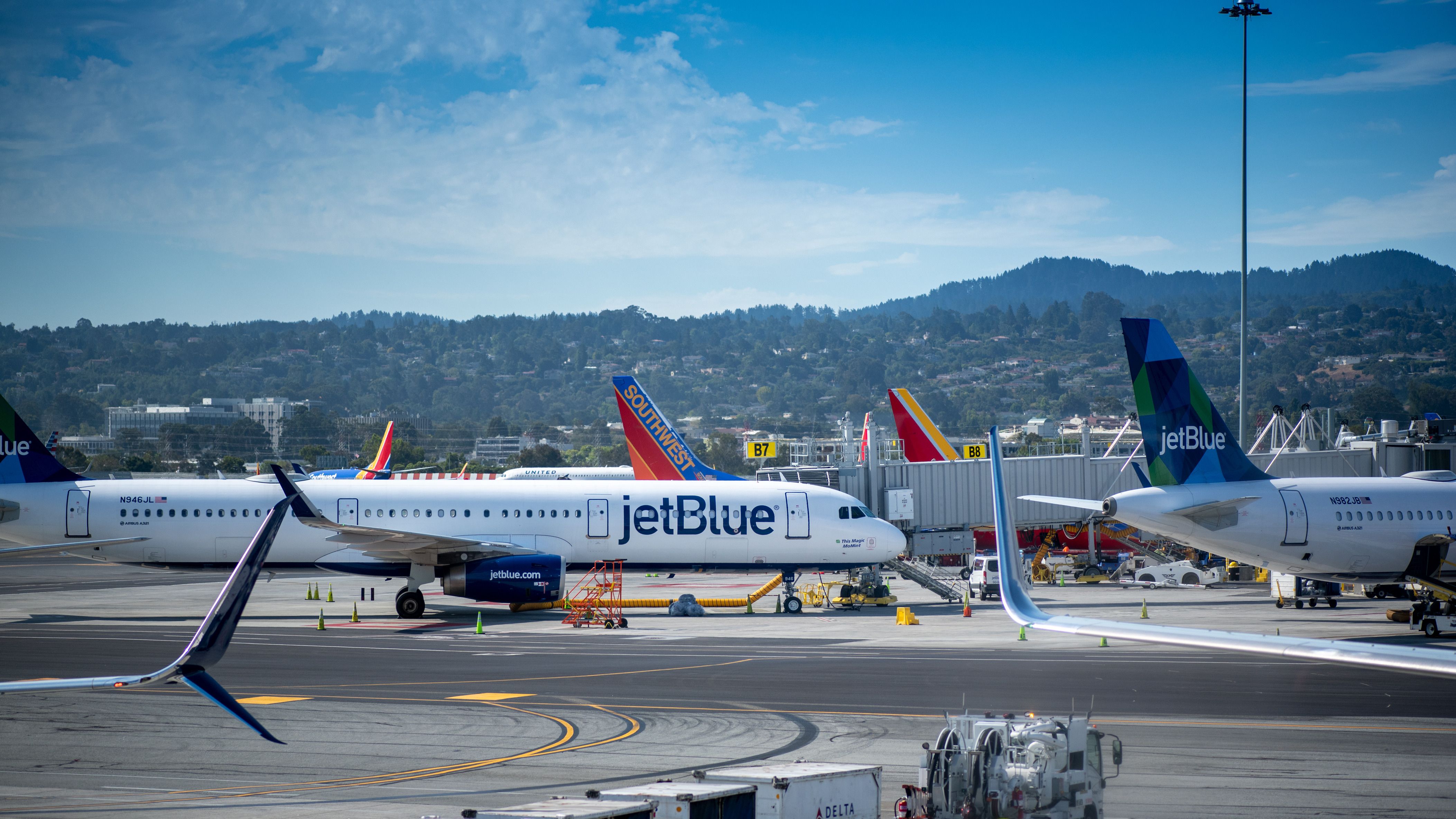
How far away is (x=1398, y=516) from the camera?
3369 centimetres

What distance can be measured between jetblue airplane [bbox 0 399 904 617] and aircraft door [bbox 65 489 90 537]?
33mm

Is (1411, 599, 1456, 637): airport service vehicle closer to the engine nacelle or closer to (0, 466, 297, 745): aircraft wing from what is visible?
the engine nacelle

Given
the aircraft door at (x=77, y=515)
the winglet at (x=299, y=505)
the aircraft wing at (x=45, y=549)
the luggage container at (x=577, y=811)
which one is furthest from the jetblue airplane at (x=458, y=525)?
the luggage container at (x=577, y=811)

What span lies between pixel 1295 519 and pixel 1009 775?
928 inches

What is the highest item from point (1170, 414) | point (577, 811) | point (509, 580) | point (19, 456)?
point (1170, 414)

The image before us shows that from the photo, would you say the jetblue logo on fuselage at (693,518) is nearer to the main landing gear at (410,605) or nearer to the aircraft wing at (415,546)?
the aircraft wing at (415,546)

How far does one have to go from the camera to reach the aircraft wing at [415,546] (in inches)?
1387

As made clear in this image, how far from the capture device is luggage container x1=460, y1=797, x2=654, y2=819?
9375 millimetres

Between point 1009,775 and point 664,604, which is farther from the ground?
point 1009,775

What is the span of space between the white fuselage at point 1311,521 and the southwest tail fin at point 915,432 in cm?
2502

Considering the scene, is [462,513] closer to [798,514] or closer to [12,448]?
[798,514]

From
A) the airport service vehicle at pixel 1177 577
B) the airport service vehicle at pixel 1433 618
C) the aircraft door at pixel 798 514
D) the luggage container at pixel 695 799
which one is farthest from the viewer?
the airport service vehicle at pixel 1177 577

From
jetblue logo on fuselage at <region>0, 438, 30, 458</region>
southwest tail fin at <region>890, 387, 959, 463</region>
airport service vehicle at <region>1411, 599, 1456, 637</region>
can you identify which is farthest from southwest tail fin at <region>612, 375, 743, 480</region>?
airport service vehicle at <region>1411, 599, 1456, 637</region>

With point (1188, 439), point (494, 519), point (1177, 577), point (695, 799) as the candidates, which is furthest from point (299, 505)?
point (1177, 577)
